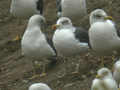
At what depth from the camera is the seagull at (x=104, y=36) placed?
9.09 m

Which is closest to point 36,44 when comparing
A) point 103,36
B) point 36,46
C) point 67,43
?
point 36,46

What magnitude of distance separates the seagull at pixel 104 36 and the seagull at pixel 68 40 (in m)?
0.39

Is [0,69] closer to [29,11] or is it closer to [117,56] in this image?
[29,11]

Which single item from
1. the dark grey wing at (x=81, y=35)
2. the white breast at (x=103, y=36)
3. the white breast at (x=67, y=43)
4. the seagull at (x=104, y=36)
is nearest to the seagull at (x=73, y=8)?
the dark grey wing at (x=81, y=35)

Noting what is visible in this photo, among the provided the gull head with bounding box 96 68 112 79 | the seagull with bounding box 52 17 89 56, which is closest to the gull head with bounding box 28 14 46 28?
the seagull with bounding box 52 17 89 56

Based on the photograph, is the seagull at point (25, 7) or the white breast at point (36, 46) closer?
the white breast at point (36, 46)

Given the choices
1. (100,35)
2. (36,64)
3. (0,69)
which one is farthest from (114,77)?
(0,69)

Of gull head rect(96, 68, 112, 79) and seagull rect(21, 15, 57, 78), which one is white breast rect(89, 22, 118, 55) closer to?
seagull rect(21, 15, 57, 78)

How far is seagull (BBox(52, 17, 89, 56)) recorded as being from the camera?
951cm

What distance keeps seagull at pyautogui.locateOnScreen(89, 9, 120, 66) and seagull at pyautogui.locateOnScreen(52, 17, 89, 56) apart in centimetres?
39

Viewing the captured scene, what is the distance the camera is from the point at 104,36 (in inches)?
357

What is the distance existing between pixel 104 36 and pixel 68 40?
0.82 meters

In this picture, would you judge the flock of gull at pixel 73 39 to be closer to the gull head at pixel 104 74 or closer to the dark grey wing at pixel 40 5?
the gull head at pixel 104 74

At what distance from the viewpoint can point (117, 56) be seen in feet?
33.2
